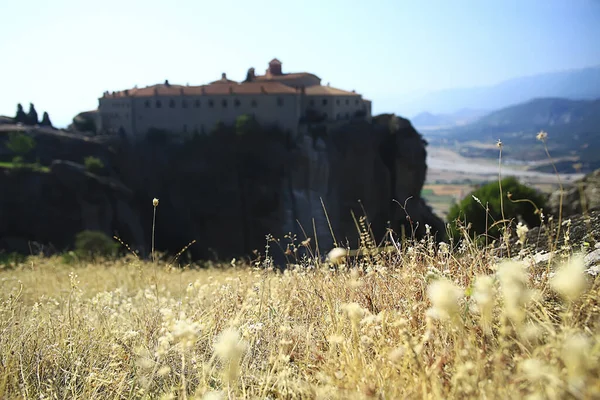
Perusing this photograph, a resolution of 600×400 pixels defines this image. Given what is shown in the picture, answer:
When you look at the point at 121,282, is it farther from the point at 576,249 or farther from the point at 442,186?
the point at 442,186

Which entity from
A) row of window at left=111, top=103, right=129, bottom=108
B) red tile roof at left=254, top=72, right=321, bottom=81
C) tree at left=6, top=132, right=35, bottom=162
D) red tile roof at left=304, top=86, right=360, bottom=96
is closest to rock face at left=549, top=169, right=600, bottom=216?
red tile roof at left=304, top=86, right=360, bottom=96

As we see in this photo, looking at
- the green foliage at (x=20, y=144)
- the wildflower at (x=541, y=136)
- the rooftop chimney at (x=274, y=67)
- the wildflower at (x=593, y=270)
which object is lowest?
the wildflower at (x=593, y=270)

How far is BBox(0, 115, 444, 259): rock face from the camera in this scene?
37.7 meters

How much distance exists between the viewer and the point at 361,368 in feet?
6.77

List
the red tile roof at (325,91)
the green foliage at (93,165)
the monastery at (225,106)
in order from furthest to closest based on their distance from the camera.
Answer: the red tile roof at (325,91) < the monastery at (225,106) < the green foliage at (93,165)

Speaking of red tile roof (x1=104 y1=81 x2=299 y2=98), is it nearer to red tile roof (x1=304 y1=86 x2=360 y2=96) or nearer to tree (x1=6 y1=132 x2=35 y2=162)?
red tile roof (x1=304 y1=86 x2=360 y2=96)

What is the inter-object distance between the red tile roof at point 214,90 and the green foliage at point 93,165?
13.2 m

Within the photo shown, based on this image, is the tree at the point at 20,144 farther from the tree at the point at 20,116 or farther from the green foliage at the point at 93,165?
the tree at the point at 20,116

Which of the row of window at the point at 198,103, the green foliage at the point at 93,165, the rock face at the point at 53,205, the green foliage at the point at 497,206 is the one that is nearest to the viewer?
the green foliage at the point at 497,206

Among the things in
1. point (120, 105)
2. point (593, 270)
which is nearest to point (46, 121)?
point (120, 105)

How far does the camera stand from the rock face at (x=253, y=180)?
37719 mm

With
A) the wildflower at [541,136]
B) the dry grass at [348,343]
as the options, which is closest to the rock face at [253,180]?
the dry grass at [348,343]

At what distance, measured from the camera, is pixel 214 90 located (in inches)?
1804

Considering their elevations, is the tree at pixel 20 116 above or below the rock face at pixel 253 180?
above
